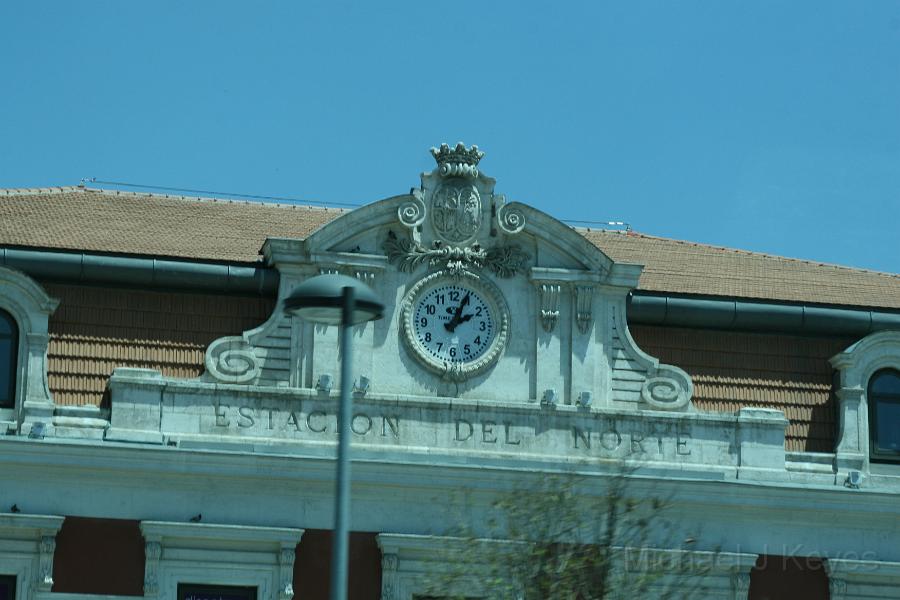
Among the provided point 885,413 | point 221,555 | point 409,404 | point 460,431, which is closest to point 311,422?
point 409,404

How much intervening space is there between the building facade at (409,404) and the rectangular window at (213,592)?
1.4 inches

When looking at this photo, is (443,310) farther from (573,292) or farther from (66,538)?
(66,538)

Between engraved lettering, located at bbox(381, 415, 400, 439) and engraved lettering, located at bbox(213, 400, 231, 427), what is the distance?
8.53 ft

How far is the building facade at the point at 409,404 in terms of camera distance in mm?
36312

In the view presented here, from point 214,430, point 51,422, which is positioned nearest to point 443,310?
point 214,430

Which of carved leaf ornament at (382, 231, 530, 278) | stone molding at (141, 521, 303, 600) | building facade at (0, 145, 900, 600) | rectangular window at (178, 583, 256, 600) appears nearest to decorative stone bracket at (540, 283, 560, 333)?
building facade at (0, 145, 900, 600)

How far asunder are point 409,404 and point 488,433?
4.75ft

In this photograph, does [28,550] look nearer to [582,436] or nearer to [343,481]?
[582,436]

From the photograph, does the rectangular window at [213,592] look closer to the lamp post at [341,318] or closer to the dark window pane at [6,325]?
the dark window pane at [6,325]

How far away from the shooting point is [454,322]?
38.6 metres

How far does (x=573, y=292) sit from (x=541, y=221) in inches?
54.1

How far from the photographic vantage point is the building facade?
36312 mm

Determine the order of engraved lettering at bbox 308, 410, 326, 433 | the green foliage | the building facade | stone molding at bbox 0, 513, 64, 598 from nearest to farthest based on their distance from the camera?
1. the green foliage
2. stone molding at bbox 0, 513, 64, 598
3. the building facade
4. engraved lettering at bbox 308, 410, 326, 433

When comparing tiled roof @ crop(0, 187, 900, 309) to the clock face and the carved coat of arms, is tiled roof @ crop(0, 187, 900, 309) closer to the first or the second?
the clock face
